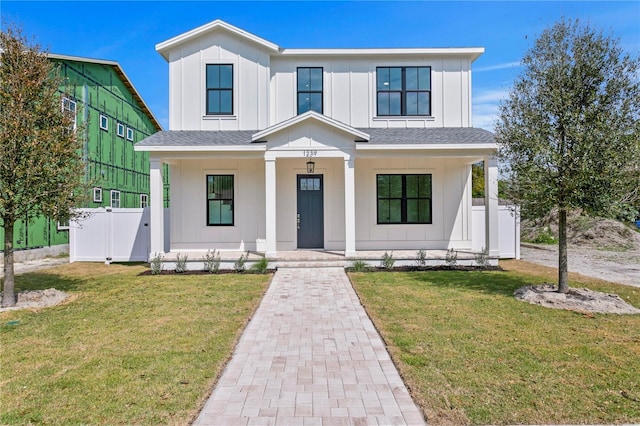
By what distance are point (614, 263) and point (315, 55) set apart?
40.8 feet

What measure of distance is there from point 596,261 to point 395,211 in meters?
7.22

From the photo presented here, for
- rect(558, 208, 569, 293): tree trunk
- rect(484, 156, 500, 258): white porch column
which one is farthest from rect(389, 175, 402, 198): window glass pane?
rect(558, 208, 569, 293): tree trunk

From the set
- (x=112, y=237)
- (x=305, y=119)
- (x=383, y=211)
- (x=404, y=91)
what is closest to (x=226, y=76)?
(x=305, y=119)

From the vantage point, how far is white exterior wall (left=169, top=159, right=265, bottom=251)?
12.7m

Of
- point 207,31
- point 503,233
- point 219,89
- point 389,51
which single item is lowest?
point 503,233

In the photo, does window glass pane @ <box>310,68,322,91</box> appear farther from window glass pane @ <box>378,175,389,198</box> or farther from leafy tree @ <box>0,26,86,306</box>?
leafy tree @ <box>0,26,86,306</box>

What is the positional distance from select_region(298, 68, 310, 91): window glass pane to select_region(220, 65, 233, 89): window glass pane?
237 cm

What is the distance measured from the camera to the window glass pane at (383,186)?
42.6 ft

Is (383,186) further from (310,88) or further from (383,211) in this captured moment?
(310,88)

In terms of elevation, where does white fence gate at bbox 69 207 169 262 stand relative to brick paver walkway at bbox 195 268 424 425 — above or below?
above

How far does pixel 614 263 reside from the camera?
490 inches

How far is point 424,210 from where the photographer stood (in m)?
13.0

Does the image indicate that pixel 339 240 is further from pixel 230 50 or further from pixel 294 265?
pixel 230 50

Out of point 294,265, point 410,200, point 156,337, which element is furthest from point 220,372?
point 410,200
